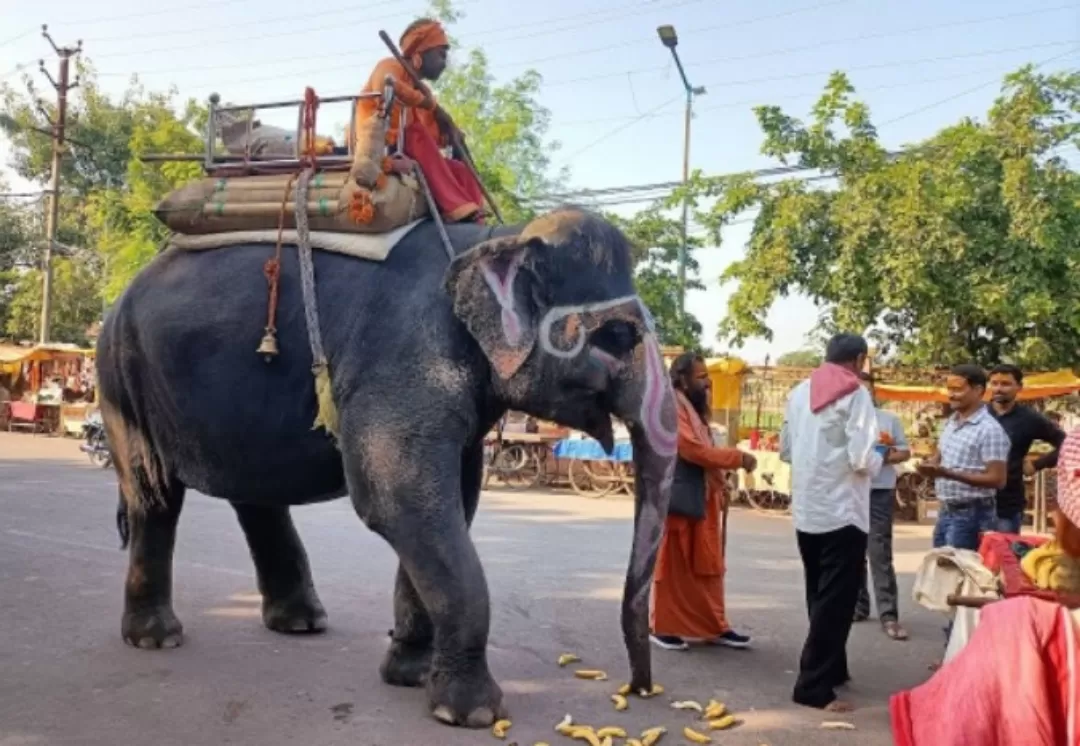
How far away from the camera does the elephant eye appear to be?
4285 mm

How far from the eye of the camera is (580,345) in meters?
4.18

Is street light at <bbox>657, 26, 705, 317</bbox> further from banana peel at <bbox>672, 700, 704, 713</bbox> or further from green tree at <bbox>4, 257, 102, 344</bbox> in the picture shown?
green tree at <bbox>4, 257, 102, 344</bbox>

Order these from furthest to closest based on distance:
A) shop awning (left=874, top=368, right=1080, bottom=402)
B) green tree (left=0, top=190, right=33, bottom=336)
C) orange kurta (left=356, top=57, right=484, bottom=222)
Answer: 1. green tree (left=0, top=190, right=33, bottom=336)
2. shop awning (left=874, top=368, right=1080, bottom=402)
3. orange kurta (left=356, top=57, right=484, bottom=222)

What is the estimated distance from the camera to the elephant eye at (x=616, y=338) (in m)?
4.29

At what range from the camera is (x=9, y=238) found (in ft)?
112

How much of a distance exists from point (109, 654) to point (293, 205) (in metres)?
2.37

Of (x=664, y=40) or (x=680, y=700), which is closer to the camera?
(x=680, y=700)

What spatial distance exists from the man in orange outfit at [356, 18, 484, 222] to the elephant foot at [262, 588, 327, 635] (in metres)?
2.28

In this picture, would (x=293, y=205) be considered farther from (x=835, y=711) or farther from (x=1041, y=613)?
(x=1041, y=613)

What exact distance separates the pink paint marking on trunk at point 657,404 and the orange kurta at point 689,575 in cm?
128

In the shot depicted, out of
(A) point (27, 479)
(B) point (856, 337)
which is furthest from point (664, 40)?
(B) point (856, 337)

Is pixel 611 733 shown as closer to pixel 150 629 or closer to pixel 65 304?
pixel 150 629

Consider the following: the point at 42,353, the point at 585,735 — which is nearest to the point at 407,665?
the point at 585,735

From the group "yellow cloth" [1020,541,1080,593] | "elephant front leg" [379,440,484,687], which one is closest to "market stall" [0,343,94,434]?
"elephant front leg" [379,440,484,687]
